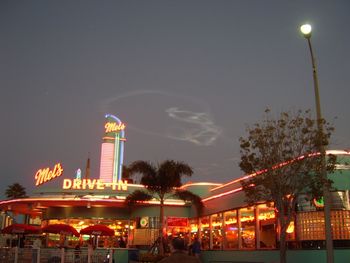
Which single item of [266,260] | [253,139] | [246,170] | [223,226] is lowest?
[266,260]

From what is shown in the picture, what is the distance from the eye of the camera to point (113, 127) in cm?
4659

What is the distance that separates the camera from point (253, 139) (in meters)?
19.5

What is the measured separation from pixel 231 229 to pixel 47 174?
18365 millimetres

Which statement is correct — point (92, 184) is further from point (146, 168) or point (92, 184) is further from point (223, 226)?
point (223, 226)

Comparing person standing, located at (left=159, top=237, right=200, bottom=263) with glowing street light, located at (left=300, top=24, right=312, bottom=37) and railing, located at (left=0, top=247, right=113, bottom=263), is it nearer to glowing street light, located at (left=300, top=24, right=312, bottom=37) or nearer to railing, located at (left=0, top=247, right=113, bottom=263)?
glowing street light, located at (left=300, top=24, right=312, bottom=37)

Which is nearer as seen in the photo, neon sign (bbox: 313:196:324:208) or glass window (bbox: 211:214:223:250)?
neon sign (bbox: 313:196:324:208)

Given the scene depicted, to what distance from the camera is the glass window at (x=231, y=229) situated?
28219mm

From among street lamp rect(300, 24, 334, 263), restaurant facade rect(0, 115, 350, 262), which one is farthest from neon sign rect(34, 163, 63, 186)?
street lamp rect(300, 24, 334, 263)

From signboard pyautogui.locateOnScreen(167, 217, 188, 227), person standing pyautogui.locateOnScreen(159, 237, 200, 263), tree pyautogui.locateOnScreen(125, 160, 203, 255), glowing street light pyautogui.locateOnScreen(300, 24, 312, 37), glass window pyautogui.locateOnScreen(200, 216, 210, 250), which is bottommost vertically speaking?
person standing pyautogui.locateOnScreen(159, 237, 200, 263)

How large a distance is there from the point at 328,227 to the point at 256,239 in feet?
35.4

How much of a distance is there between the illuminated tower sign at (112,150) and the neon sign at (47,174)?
4845 millimetres

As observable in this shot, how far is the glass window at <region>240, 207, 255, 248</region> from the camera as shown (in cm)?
2609

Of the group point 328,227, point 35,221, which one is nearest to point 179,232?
point 328,227

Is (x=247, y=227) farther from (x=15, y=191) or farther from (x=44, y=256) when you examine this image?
(x=15, y=191)
